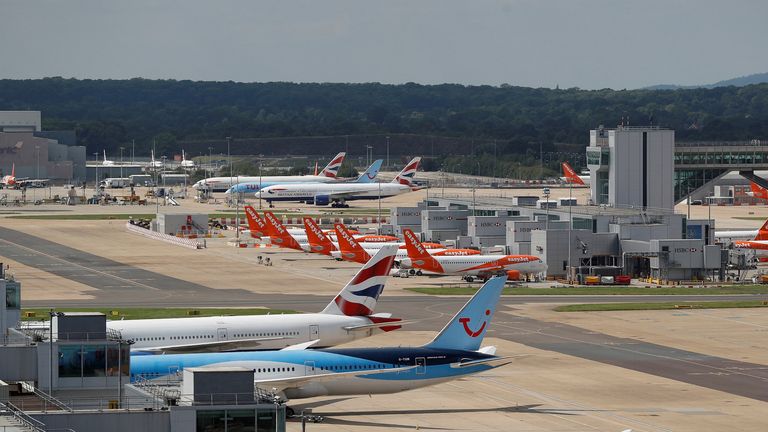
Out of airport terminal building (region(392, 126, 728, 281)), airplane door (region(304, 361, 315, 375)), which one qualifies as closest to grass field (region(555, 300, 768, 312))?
airport terminal building (region(392, 126, 728, 281))

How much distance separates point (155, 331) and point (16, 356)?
90.3 feet

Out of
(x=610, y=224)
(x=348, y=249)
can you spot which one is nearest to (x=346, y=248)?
(x=348, y=249)

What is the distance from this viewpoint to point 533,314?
10662 centimetres

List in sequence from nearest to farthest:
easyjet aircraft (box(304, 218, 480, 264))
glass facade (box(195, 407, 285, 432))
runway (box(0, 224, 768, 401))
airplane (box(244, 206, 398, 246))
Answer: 1. glass facade (box(195, 407, 285, 432))
2. runway (box(0, 224, 768, 401))
3. easyjet aircraft (box(304, 218, 480, 264))
4. airplane (box(244, 206, 398, 246))

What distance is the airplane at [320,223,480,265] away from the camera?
138m

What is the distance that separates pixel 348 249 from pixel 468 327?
73.7 m

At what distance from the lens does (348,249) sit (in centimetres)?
13888

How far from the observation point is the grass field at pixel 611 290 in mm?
122375

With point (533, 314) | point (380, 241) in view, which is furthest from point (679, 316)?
point (380, 241)

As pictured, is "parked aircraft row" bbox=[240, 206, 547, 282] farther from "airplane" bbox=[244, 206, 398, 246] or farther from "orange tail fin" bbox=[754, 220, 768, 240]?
"orange tail fin" bbox=[754, 220, 768, 240]

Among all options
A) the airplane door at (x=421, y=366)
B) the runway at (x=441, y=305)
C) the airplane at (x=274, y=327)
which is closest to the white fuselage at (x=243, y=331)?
the airplane at (x=274, y=327)

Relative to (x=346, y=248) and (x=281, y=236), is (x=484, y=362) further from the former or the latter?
(x=281, y=236)

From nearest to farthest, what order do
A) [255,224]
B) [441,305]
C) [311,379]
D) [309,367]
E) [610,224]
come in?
[311,379]
[309,367]
[441,305]
[610,224]
[255,224]

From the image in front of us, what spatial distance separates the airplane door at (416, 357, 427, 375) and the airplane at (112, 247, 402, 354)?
9314 mm
